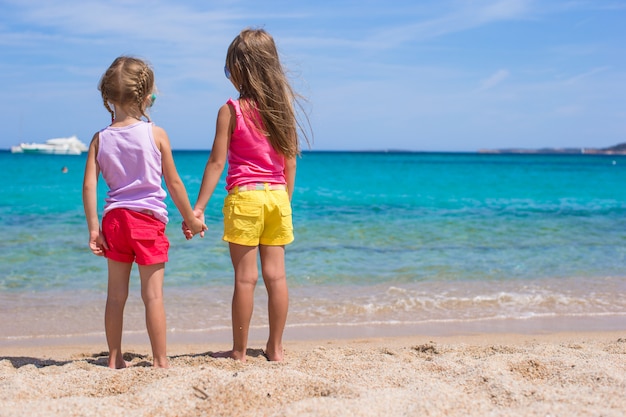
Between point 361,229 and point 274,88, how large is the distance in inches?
293

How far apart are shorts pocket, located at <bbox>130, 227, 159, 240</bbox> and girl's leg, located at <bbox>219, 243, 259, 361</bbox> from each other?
1.53 ft

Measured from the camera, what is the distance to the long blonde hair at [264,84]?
3441mm

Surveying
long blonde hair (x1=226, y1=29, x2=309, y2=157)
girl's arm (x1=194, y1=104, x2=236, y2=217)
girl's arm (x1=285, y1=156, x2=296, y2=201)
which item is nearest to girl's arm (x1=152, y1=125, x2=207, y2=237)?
girl's arm (x1=194, y1=104, x2=236, y2=217)

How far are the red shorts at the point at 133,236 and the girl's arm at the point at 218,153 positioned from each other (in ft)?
0.93

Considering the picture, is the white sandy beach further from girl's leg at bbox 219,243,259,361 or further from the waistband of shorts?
the waistband of shorts

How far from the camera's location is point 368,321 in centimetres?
539

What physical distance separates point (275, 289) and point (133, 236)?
898 mm

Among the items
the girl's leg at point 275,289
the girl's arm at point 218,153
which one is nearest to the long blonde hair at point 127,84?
the girl's arm at point 218,153

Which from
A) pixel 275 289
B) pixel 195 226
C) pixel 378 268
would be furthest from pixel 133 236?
pixel 378 268

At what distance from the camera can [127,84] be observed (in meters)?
3.21

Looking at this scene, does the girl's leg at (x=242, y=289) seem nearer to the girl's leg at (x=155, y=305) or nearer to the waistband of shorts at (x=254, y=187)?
the waistband of shorts at (x=254, y=187)

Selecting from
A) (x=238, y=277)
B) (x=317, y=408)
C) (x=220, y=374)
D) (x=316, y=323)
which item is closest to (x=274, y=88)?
(x=238, y=277)

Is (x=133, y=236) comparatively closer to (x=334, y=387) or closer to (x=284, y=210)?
(x=284, y=210)

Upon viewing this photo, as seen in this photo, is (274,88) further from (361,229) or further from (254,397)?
(361,229)
